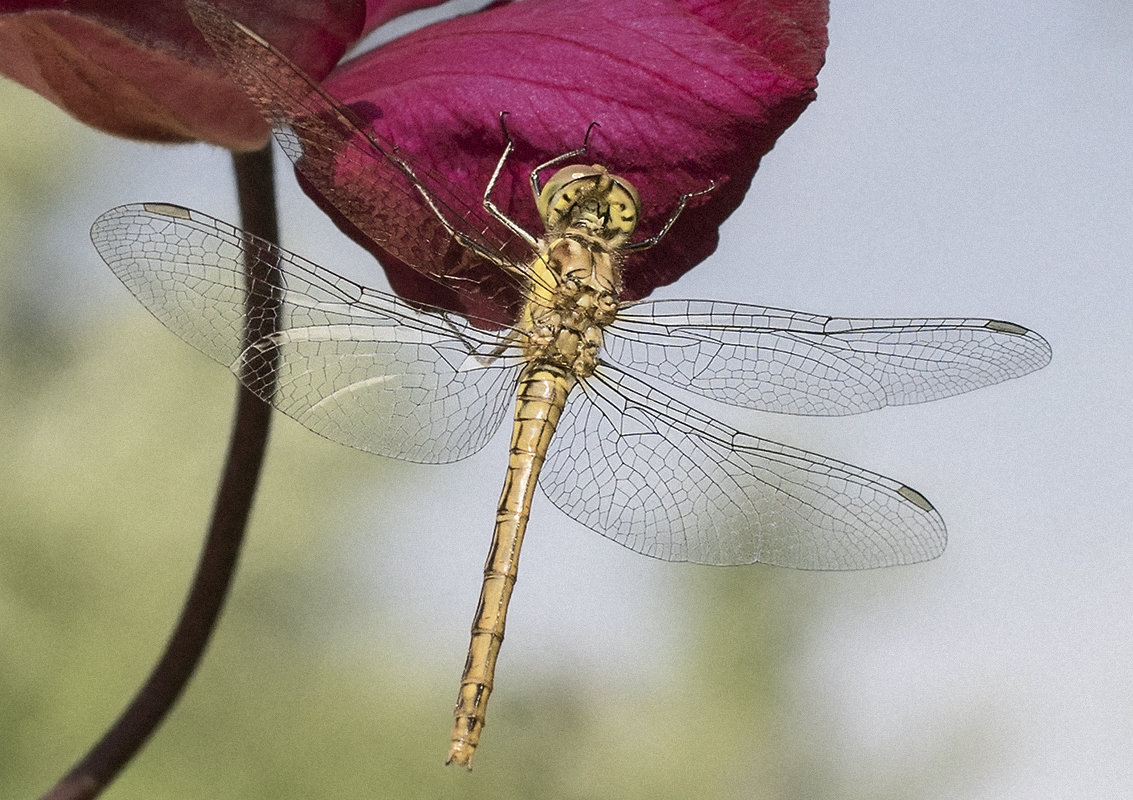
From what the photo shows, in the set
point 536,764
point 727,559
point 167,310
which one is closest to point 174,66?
point 167,310

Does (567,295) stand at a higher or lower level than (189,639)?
higher

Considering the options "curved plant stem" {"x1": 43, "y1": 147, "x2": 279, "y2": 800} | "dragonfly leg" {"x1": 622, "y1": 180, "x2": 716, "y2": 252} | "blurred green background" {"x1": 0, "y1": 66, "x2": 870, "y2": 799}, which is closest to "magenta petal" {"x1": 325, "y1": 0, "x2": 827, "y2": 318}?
"dragonfly leg" {"x1": 622, "y1": 180, "x2": 716, "y2": 252}

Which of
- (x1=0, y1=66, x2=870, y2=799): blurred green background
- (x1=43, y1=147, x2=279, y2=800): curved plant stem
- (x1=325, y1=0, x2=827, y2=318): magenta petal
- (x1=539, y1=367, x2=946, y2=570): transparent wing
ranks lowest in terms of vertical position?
(x1=0, y1=66, x2=870, y2=799): blurred green background

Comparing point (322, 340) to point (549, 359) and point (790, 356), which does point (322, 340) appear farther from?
point (790, 356)

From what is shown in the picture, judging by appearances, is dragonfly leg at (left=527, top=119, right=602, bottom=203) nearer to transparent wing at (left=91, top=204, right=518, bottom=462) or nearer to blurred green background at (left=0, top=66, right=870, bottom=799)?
transparent wing at (left=91, top=204, right=518, bottom=462)

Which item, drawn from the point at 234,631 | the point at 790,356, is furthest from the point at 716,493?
the point at 234,631

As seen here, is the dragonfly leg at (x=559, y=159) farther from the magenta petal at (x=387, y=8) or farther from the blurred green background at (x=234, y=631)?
the blurred green background at (x=234, y=631)

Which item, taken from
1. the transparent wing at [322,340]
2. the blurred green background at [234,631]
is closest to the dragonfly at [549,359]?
the transparent wing at [322,340]
